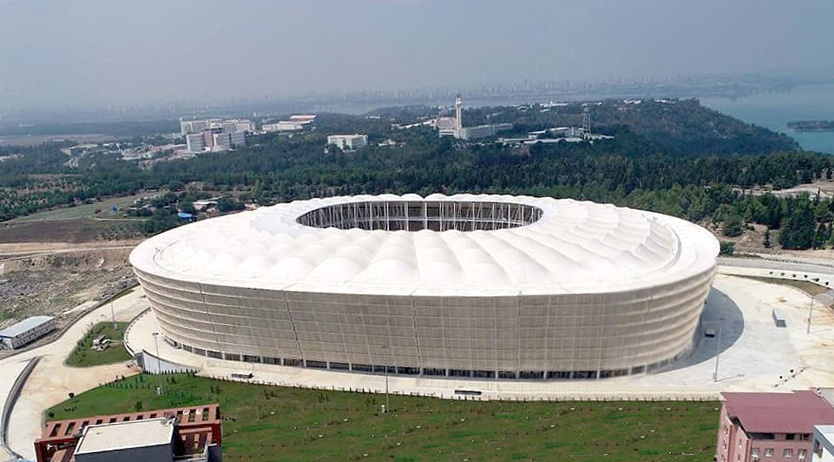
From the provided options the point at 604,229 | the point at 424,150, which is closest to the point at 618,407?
the point at 604,229

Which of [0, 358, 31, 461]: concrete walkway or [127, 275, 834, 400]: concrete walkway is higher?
[127, 275, 834, 400]: concrete walkway

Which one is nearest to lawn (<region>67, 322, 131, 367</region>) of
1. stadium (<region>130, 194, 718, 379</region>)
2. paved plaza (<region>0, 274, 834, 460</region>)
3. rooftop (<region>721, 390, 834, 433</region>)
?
paved plaza (<region>0, 274, 834, 460</region>)

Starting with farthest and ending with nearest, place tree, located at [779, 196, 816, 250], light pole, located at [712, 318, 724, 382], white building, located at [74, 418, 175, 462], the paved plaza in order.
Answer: tree, located at [779, 196, 816, 250] < light pole, located at [712, 318, 724, 382] < the paved plaza < white building, located at [74, 418, 175, 462]

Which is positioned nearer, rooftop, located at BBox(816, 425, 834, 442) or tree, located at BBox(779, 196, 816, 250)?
rooftop, located at BBox(816, 425, 834, 442)

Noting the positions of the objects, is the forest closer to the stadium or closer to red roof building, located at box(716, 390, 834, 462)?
the stadium

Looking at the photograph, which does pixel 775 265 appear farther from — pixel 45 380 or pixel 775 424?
pixel 45 380

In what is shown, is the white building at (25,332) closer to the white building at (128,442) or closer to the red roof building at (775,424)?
the white building at (128,442)

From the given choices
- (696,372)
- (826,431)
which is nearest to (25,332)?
(696,372)
